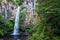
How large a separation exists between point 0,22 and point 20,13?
4.49 meters

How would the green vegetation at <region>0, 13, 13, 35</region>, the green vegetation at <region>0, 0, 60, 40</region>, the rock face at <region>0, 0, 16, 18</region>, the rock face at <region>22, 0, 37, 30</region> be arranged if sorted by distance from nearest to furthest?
the green vegetation at <region>0, 0, 60, 40</region>, the green vegetation at <region>0, 13, 13, 35</region>, the rock face at <region>22, 0, 37, 30</region>, the rock face at <region>0, 0, 16, 18</region>

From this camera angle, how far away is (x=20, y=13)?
95.7 ft

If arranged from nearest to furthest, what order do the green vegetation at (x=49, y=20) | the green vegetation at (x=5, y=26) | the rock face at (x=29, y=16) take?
the green vegetation at (x=49, y=20) < the green vegetation at (x=5, y=26) < the rock face at (x=29, y=16)

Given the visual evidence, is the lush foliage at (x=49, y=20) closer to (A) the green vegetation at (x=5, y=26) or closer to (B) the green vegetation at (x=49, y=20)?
(B) the green vegetation at (x=49, y=20)

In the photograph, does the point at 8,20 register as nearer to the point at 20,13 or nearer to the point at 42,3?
the point at 20,13

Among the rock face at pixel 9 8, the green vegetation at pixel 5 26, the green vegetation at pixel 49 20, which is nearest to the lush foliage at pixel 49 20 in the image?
the green vegetation at pixel 49 20

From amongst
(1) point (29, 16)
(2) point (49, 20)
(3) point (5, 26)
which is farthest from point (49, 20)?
(1) point (29, 16)

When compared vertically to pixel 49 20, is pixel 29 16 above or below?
below

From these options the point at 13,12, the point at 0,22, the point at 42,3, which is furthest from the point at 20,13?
the point at 42,3

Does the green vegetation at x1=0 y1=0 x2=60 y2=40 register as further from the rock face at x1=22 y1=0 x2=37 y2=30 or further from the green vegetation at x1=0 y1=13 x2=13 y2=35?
the rock face at x1=22 y1=0 x2=37 y2=30

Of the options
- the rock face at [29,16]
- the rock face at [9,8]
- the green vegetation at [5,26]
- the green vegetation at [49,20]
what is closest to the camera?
the green vegetation at [49,20]

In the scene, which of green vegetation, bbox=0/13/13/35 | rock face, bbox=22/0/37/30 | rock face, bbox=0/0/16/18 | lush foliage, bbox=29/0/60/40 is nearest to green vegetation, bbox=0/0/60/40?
lush foliage, bbox=29/0/60/40

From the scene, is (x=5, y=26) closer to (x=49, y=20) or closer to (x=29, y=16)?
(x=29, y=16)

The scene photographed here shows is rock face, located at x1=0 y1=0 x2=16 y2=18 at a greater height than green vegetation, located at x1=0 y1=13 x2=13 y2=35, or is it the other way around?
rock face, located at x1=0 y1=0 x2=16 y2=18
